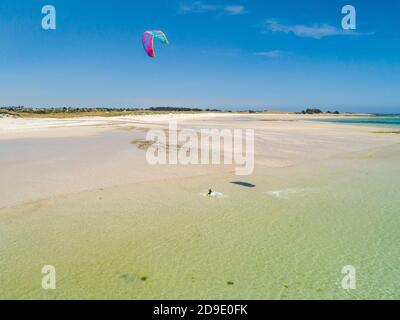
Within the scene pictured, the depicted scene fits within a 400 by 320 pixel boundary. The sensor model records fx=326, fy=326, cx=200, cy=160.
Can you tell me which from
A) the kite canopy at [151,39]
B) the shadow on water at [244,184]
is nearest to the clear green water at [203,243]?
the shadow on water at [244,184]

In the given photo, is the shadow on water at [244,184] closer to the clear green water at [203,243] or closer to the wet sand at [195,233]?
the wet sand at [195,233]

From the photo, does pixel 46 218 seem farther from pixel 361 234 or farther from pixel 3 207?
pixel 361 234

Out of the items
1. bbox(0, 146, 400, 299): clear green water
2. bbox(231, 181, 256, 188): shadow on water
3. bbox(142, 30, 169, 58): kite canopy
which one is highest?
bbox(142, 30, 169, 58): kite canopy

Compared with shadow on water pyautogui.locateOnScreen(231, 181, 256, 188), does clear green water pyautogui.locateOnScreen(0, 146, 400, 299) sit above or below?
below

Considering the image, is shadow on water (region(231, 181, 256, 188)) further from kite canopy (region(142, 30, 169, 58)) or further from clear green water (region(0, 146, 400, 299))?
kite canopy (region(142, 30, 169, 58))

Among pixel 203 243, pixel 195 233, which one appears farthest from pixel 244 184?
pixel 203 243

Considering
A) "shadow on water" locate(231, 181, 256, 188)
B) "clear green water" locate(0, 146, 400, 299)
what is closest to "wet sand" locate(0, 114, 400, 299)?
"clear green water" locate(0, 146, 400, 299)

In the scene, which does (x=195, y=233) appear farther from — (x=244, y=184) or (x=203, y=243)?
(x=244, y=184)

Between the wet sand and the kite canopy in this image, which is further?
the kite canopy
